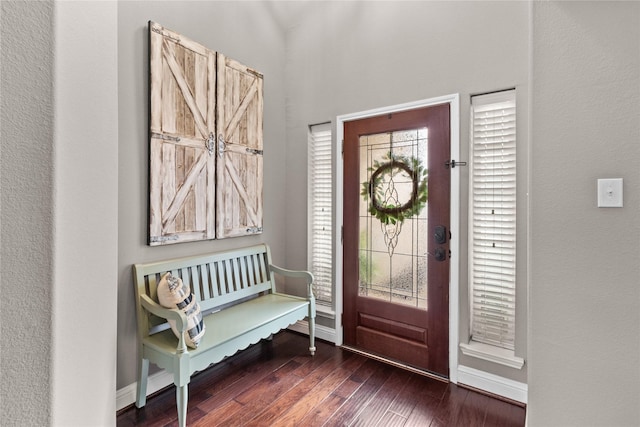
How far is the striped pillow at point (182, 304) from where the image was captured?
1.94 meters

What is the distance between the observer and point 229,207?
Result: 2725mm

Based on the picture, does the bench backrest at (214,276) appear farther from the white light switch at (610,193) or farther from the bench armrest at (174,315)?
the white light switch at (610,193)

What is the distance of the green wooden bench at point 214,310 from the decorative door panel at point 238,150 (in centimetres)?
28

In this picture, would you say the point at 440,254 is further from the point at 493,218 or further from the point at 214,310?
the point at 214,310

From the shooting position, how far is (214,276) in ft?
8.32

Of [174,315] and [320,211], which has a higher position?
[320,211]

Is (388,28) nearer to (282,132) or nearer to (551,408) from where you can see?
(282,132)

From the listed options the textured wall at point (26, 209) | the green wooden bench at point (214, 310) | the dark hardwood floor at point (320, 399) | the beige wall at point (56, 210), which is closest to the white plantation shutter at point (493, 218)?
the dark hardwood floor at point (320, 399)

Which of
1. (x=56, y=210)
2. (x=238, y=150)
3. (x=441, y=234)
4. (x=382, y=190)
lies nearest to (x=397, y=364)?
(x=441, y=234)

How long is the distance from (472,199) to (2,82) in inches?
101

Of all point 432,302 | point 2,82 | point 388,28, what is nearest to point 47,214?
point 2,82

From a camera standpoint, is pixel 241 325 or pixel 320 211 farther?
pixel 320 211

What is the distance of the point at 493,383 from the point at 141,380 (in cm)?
237

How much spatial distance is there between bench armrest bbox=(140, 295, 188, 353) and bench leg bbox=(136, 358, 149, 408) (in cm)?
35
